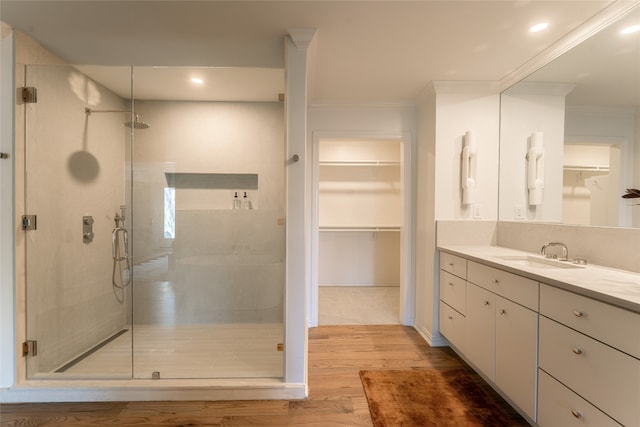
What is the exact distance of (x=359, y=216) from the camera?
13.8 feet

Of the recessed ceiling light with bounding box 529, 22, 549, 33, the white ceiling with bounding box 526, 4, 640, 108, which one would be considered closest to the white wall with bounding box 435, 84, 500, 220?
the white ceiling with bounding box 526, 4, 640, 108

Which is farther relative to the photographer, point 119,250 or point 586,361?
point 119,250

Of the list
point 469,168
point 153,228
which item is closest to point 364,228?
point 469,168

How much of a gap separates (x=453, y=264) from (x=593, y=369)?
1.13m

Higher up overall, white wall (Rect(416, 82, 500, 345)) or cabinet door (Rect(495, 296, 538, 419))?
white wall (Rect(416, 82, 500, 345))

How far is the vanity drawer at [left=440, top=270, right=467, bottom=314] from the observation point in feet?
6.77

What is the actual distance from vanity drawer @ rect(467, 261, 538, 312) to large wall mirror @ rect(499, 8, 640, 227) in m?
0.71

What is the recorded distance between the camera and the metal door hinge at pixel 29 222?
5.86 ft

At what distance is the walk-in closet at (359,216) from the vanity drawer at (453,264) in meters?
1.68

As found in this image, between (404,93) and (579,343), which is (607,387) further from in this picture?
(404,93)

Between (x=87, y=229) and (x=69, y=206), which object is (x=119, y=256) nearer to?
(x=87, y=229)

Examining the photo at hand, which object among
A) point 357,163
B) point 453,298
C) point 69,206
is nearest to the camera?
point 69,206

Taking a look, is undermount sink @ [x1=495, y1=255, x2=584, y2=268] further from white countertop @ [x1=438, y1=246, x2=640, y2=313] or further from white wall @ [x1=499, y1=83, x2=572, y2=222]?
white wall @ [x1=499, y1=83, x2=572, y2=222]

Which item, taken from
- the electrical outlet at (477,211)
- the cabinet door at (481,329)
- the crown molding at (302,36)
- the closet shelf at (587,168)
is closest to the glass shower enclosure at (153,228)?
the crown molding at (302,36)
